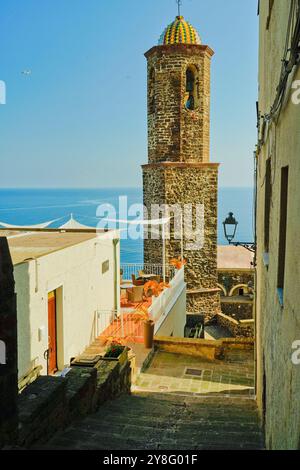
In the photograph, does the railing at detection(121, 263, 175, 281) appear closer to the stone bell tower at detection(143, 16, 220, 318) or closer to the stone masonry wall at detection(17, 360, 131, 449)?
the stone bell tower at detection(143, 16, 220, 318)

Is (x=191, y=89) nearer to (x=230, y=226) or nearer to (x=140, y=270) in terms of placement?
(x=140, y=270)

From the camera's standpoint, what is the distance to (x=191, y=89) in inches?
883

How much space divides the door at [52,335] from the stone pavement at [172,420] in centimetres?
191

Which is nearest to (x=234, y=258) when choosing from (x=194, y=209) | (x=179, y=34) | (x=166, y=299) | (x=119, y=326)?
(x=194, y=209)

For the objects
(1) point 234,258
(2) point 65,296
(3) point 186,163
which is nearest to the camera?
(2) point 65,296

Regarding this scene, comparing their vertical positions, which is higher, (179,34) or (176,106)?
(179,34)

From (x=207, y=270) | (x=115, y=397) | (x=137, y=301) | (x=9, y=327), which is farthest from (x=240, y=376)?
(x=207, y=270)

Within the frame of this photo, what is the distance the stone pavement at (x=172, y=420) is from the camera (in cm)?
526

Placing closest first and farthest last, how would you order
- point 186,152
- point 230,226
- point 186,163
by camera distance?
1. point 230,226
2. point 186,163
3. point 186,152

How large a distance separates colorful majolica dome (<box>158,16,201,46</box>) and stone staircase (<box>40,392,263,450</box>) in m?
17.7

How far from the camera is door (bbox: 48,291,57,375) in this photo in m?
9.80

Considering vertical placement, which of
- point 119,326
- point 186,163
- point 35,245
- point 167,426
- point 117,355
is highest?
point 186,163

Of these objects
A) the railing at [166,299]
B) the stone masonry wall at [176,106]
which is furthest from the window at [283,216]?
the stone masonry wall at [176,106]

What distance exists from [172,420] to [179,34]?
19193 mm
